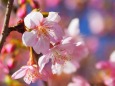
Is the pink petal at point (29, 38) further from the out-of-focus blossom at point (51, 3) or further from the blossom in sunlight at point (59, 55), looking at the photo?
the out-of-focus blossom at point (51, 3)

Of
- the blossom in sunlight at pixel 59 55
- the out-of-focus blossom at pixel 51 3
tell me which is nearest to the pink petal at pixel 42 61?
the blossom in sunlight at pixel 59 55

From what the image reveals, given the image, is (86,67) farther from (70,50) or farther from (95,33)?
(70,50)

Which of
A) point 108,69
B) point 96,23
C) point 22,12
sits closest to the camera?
point 22,12

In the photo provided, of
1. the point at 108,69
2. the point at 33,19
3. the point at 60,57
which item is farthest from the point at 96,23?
the point at 33,19

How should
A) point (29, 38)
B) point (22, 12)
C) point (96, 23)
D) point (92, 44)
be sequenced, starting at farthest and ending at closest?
point (96, 23), point (92, 44), point (22, 12), point (29, 38)

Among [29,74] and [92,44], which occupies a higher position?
[92,44]

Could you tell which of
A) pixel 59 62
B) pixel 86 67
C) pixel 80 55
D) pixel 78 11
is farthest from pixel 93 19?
pixel 59 62

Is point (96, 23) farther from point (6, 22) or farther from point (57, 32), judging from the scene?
point (6, 22)
